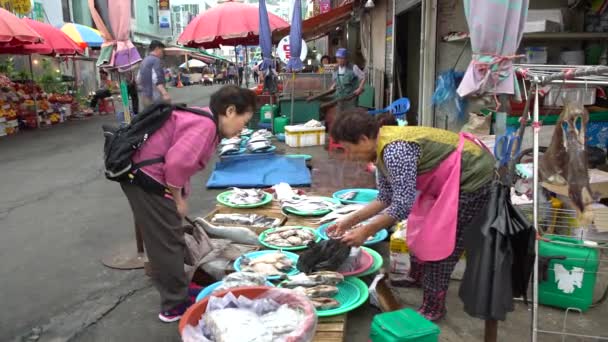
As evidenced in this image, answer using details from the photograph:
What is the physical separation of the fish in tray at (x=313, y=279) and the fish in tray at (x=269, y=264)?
0.63 ft

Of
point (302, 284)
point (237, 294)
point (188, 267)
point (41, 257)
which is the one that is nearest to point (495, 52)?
point (302, 284)

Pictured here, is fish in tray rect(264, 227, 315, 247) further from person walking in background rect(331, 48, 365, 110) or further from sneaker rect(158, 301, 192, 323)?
person walking in background rect(331, 48, 365, 110)

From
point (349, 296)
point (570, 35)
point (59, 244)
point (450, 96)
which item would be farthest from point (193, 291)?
point (570, 35)

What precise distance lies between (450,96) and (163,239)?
203 inches

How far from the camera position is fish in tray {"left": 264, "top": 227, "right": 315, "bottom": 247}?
4.11 meters

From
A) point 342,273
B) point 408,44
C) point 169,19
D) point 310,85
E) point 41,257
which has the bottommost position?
point 41,257

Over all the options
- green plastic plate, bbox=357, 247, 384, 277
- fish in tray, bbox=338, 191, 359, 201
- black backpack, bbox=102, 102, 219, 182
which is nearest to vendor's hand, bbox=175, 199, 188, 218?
black backpack, bbox=102, 102, 219, 182

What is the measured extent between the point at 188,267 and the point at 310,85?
8.25m

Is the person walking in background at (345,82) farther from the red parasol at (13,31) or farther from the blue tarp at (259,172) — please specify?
the red parasol at (13,31)

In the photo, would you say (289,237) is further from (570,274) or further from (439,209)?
(570,274)

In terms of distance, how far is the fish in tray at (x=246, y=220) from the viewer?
4.72 metres

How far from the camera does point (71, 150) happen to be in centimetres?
1170

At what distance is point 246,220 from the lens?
480cm

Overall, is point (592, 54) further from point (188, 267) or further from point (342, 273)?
point (188, 267)
